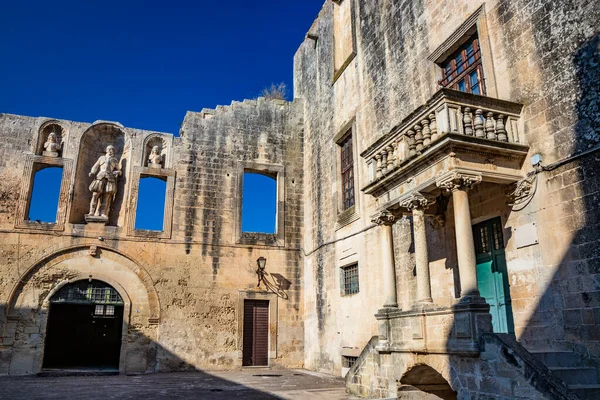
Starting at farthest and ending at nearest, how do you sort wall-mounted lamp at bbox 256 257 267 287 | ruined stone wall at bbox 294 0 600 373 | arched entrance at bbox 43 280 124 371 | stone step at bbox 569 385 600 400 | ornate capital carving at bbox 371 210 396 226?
arched entrance at bbox 43 280 124 371 < wall-mounted lamp at bbox 256 257 267 287 < ornate capital carving at bbox 371 210 396 226 < ruined stone wall at bbox 294 0 600 373 < stone step at bbox 569 385 600 400

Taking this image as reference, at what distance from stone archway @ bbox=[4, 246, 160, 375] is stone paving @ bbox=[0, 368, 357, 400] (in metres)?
0.73

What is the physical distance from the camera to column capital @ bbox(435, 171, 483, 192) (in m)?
6.67

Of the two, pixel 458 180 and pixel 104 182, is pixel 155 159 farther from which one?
pixel 458 180

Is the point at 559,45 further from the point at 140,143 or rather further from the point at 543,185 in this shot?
the point at 140,143

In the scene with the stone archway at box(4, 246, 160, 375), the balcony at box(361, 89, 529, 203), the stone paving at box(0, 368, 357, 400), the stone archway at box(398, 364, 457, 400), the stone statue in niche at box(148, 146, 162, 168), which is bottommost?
the stone paving at box(0, 368, 357, 400)

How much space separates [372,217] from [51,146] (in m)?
9.63

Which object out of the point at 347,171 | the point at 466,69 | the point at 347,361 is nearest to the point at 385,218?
the point at 466,69

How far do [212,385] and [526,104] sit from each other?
7.72 m

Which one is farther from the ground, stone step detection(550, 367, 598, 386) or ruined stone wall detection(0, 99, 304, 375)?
ruined stone wall detection(0, 99, 304, 375)

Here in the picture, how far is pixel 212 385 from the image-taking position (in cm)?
1000

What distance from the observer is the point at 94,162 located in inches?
568

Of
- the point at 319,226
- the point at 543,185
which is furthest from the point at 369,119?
the point at 543,185

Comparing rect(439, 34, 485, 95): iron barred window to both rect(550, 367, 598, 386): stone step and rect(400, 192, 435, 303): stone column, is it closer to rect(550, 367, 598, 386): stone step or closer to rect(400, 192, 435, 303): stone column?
rect(400, 192, 435, 303): stone column

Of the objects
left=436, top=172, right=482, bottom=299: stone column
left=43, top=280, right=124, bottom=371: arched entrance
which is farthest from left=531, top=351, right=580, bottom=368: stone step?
left=43, top=280, right=124, bottom=371: arched entrance
